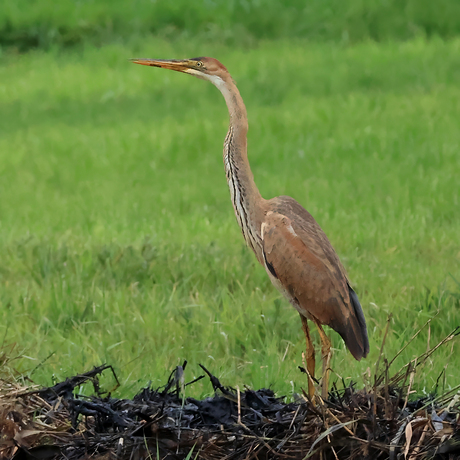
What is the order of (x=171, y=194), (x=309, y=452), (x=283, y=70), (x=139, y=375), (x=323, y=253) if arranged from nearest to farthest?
(x=309, y=452)
(x=323, y=253)
(x=139, y=375)
(x=171, y=194)
(x=283, y=70)

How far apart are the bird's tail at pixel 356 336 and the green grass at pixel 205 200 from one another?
1.69ft

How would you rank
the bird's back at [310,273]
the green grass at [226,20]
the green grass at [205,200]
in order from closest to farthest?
the bird's back at [310,273]
the green grass at [205,200]
the green grass at [226,20]

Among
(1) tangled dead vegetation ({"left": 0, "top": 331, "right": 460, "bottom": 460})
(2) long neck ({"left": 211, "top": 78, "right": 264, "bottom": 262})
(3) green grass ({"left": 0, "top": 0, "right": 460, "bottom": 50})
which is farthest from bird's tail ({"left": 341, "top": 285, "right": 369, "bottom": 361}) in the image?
(3) green grass ({"left": 0, "top": 0, "right": 460, "bottom": 50})

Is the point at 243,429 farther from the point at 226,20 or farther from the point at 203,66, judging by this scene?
the point at 226,20

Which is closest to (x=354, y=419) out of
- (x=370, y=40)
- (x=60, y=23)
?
(x=370, y=40)

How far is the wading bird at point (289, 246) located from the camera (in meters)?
4.46

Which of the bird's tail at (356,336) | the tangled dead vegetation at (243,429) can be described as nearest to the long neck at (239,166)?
the bird's tail at (356,336)

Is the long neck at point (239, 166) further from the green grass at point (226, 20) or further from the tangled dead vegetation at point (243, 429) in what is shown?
the green grass at point (226, 20)

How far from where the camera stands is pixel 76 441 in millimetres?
3484

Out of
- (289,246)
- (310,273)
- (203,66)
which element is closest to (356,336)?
(310,273)

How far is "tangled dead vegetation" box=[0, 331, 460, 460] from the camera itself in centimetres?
329

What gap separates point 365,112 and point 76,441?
10317 millimetres

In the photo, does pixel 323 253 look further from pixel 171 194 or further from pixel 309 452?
pixel 171 194

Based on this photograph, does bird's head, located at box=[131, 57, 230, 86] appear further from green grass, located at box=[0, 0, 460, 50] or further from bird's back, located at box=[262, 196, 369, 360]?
green grass, located at box=[0, 0, 460, 50]
